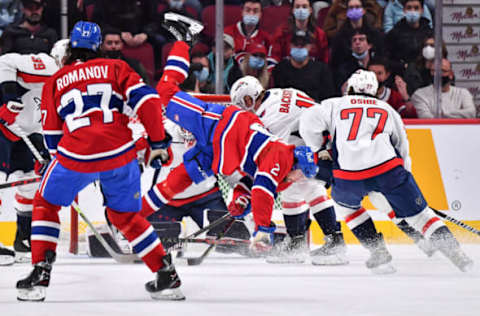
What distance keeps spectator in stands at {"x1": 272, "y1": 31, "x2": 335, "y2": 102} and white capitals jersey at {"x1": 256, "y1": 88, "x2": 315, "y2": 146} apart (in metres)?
0.84

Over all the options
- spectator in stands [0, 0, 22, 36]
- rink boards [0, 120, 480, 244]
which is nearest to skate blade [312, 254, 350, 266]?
rink boards [0, 120, 480, 244]

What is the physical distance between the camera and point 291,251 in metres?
4.66

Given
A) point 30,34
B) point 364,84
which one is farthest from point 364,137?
point 30,34

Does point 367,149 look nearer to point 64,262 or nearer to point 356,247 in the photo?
point 356,247

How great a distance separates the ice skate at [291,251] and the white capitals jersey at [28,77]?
5.01 ft

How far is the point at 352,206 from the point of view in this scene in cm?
421

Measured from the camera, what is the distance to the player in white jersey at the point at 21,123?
453 cm

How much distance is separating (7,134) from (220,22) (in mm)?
1543

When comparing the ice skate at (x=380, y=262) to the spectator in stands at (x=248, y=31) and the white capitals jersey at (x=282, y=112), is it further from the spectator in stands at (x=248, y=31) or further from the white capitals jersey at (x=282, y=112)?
the spectator in stands at (x=248, y=31)

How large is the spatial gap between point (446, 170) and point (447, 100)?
1.75ft

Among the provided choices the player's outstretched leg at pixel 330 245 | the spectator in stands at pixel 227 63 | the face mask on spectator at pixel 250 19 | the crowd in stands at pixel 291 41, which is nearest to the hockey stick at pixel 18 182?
the crowd in stands at pixel 291 41

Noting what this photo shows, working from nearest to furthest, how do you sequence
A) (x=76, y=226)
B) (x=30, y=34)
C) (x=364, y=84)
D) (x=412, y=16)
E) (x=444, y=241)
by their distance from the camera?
(x=444, y=241) → (x=364, y=84) → (x=76, y=226) → (x=30, y=34) → (x=412, y=16)

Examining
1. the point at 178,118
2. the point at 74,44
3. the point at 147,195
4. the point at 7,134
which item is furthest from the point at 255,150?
the point at 7,134

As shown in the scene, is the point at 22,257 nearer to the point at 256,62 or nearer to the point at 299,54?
the point at 256,62
